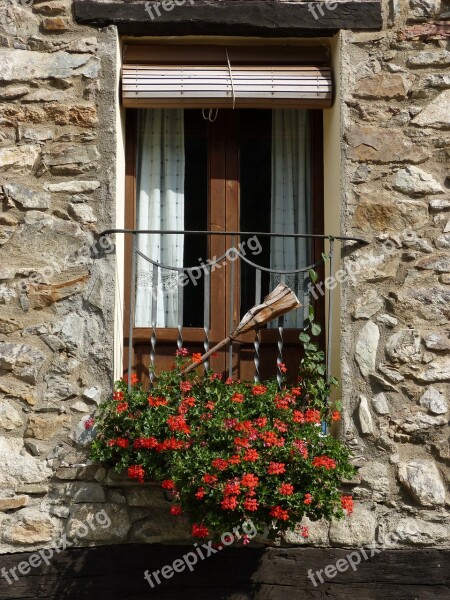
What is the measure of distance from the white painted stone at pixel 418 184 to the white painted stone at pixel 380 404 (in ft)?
3.33

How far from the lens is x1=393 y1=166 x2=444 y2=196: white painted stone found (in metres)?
4.31

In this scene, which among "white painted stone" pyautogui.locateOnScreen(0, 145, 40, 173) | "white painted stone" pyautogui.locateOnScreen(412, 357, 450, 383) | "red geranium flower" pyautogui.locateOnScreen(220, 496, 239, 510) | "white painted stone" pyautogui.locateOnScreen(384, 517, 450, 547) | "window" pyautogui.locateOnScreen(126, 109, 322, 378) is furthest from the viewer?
"window" pyautogui.locateOnScreen(126, 109, 322, 378)

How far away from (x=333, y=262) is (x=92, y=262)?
3.94 ft

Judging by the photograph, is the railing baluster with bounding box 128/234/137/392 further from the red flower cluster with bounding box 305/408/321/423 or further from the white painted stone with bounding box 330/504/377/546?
the white painted stone with bounding box 330/504/377/546

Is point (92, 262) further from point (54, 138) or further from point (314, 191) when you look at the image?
point (314, 191)

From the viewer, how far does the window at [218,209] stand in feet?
14.9

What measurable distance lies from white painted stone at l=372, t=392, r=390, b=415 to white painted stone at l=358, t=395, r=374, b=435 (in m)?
0.04

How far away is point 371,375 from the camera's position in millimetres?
4199

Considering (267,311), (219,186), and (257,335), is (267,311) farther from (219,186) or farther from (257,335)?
(219,186)

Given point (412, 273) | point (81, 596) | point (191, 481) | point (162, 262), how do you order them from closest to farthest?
point (191, 481), point (81, 596), point (412, 273), point (162, 262)

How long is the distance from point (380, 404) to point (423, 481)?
41 centimetres

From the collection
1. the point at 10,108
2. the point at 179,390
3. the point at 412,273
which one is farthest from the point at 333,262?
the point at 10,108

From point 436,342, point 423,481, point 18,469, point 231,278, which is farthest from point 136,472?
point 436,342

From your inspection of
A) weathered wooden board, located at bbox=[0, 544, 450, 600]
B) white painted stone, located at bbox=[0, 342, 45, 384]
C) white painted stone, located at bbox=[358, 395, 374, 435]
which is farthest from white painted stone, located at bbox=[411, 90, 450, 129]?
white painted stone, located at bbox=[0, 342, 45, 384]
